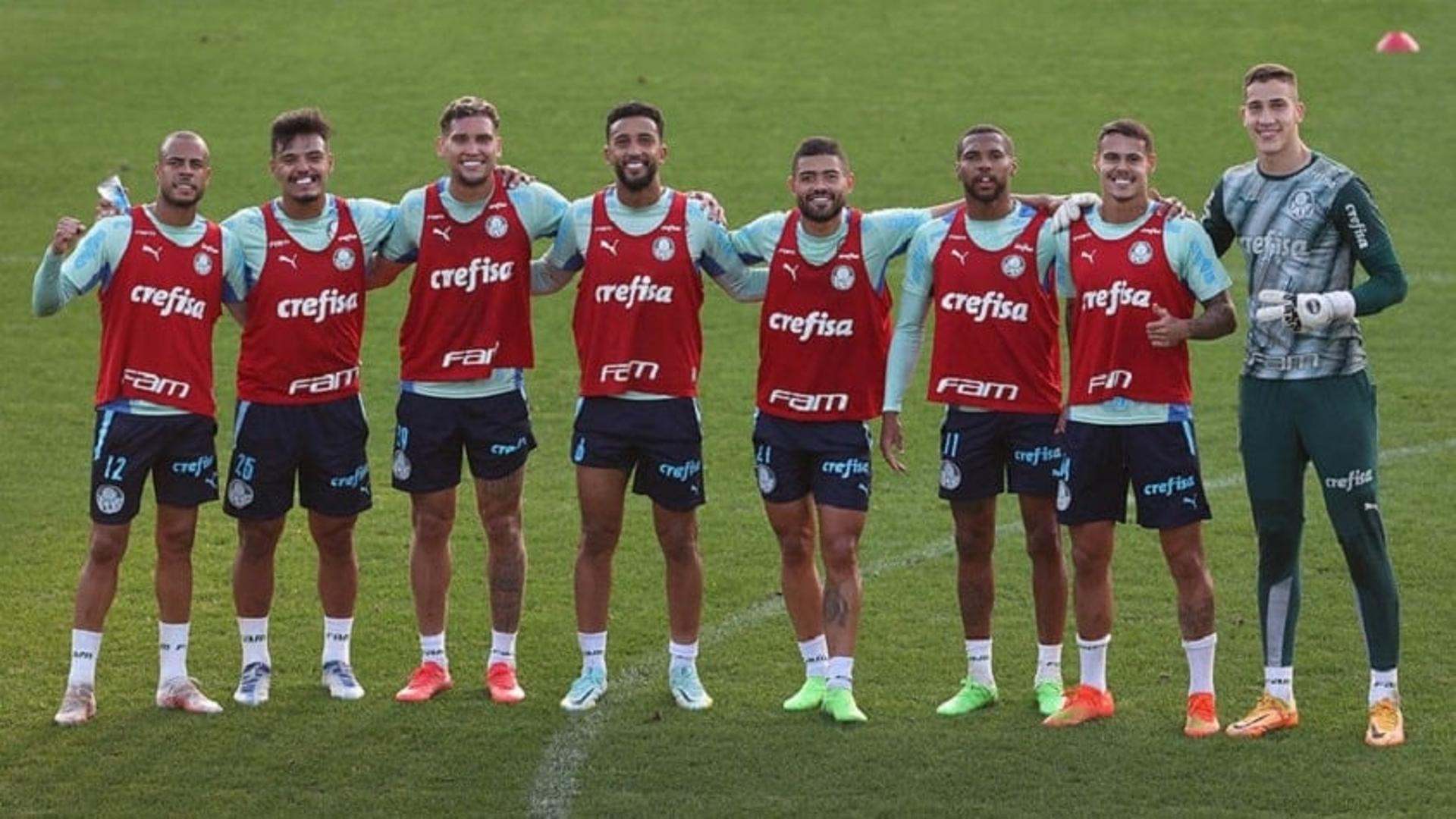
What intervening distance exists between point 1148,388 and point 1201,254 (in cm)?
53

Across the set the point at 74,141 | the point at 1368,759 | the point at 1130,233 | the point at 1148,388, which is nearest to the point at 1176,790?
the point at 1368,759

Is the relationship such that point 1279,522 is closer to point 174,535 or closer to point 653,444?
point 653,444

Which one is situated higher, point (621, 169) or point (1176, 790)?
point (621, 169)

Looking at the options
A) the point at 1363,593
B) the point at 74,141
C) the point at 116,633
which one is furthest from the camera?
the point at 74,141

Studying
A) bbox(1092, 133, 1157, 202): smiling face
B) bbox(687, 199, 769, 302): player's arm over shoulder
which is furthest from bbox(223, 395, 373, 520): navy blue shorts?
bbox(1092, 133, 1157, 202): smiling face

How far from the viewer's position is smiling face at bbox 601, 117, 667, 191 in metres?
8.82

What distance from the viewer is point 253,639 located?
9.23 metres

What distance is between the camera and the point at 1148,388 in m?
8.49

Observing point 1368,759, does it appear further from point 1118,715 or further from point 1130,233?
point 1130,233

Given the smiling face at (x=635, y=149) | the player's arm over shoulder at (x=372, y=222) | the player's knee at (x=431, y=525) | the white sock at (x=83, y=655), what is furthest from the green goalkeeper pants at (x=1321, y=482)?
the white sock at (x=83, y=655)

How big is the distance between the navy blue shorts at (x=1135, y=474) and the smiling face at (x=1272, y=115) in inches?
42.3

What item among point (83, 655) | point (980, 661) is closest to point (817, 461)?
point (980, 661)

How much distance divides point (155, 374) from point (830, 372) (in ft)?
8.48

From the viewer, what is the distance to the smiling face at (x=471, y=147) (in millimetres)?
8961
